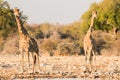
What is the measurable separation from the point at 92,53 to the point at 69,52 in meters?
15.9

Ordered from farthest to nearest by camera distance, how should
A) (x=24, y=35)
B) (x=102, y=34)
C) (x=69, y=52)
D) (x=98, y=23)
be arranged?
1. (x=98, y=23)
2. (x=102, y=34)
3. (x=69, y=52)
4. (x=24, y=35)

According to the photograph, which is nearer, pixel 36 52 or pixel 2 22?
pixel 36 52

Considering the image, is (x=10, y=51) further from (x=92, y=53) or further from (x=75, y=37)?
(x=92, y=53)

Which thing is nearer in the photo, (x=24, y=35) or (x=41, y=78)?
(x=41, y=78)

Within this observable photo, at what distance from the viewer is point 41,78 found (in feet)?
47.9

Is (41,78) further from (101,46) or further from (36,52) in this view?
(101,46)

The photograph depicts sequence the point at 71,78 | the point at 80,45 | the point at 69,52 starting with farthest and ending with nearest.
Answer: the point at 80,45 < the point at 69,52 < the point at 71,78

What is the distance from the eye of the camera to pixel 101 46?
35.8 meters

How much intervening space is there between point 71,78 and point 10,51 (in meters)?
20.2

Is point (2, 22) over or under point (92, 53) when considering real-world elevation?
over

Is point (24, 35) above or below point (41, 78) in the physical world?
above

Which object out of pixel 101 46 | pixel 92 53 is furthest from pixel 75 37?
pixel 92 53

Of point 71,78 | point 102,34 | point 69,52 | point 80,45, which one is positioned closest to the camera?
point 71,78

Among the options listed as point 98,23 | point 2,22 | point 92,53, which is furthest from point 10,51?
point 92,53
